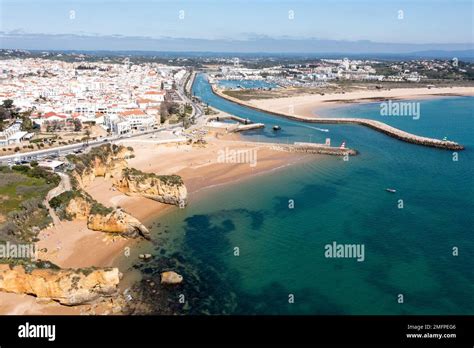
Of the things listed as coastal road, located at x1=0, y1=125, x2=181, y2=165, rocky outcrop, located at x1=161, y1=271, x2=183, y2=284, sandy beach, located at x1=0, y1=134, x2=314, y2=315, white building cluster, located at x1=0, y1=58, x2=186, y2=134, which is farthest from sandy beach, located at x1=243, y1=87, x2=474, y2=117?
rocky outcrop, located at x1=161, y1=271, x2=183, y2=284

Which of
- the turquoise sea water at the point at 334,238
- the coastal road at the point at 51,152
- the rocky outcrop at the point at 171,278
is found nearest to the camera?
the turquoise sea water at the point at 334,238

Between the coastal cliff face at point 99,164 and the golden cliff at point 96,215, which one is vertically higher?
the coastal cliff face at point 99,164

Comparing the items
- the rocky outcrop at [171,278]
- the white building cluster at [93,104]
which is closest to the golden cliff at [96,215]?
the rocky outcrop at [171,278]

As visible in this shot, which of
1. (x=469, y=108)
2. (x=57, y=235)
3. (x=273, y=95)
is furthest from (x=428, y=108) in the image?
(x=57, y=235)

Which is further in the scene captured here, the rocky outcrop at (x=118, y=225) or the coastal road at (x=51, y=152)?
the coastal road at (x=51, y=152)

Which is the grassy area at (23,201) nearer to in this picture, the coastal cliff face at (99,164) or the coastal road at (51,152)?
the coastal cliff face at (99,164)

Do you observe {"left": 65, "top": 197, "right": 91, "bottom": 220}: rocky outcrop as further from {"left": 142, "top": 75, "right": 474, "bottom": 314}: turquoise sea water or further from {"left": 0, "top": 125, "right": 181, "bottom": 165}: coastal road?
{"left": 0, "top": 125, "right": 181, "bottom": 165}: coastal road

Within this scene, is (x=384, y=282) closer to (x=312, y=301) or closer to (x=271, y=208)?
(x=312, y=301)
